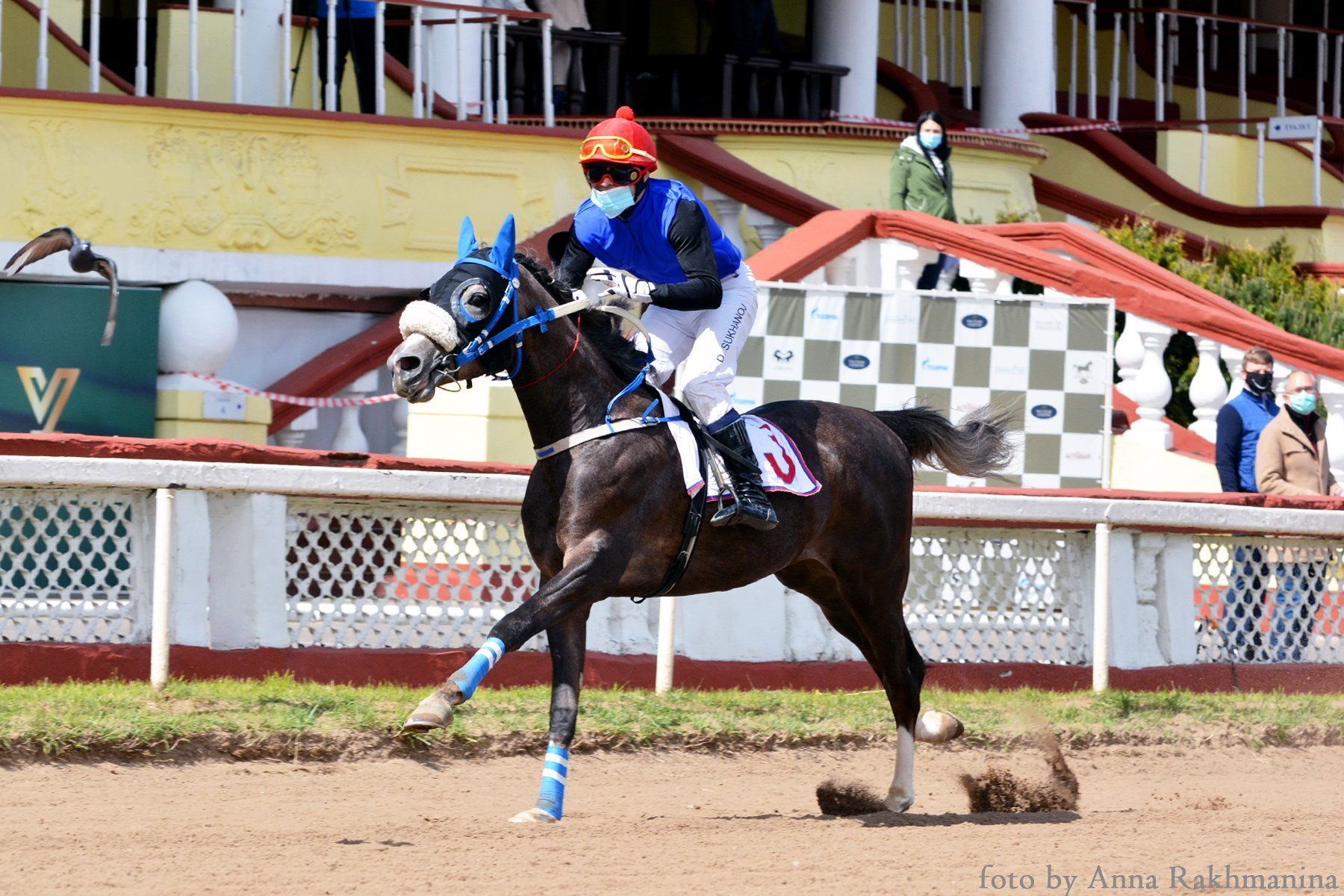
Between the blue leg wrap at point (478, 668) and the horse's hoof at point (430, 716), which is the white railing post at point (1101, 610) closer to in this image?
the blue leg wrap at point (478, 668)

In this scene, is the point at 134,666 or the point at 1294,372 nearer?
the point at 134,666

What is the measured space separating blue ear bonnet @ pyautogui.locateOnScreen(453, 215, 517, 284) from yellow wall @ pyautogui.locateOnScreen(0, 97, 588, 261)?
6.19 m

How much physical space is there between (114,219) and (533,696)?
513cm

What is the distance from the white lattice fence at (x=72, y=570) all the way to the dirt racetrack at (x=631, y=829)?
1.07m

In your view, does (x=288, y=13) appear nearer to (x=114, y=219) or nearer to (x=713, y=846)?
(x=114, y=219)

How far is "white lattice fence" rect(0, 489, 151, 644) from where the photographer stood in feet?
25.9

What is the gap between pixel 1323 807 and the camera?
23.8 ft

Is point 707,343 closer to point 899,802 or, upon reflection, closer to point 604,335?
point 604,335

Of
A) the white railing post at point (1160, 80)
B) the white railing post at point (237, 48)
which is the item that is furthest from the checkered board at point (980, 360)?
the white railing post at point (1160, 80)

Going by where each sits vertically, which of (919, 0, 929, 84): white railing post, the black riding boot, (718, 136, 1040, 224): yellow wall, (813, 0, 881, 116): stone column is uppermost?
(919, 0, 929, 84): white railing post

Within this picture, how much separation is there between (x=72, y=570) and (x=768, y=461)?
305 centimetres

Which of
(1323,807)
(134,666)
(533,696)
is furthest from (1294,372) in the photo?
(134,666)

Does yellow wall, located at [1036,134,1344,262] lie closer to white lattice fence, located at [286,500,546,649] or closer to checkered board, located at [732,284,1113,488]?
checkered board, located at [732,284,1113,488]

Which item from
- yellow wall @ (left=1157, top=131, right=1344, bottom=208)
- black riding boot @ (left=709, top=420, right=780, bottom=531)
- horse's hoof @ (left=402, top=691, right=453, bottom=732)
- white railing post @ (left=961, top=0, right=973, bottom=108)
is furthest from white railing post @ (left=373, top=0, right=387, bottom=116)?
yellow wall @ (left=1157, top=131, right=1344, bottom=208)
